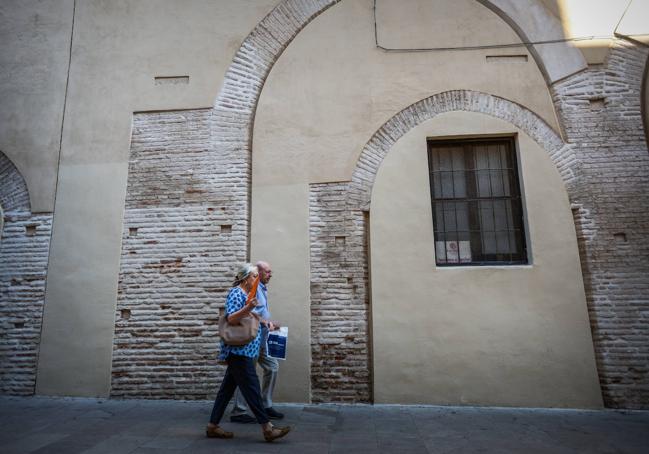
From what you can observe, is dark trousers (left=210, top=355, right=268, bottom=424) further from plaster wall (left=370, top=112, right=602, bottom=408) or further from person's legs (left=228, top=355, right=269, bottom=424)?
plaster wall (left=370, top=112, right=602, bottom=408)

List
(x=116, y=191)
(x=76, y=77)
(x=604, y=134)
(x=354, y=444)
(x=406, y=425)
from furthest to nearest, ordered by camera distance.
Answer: (x=76, y=77) < (x=116, y=191) < (x=604, y=134) < (x=406, y=425) < (x=354, y=444)

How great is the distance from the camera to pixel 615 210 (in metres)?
5.04

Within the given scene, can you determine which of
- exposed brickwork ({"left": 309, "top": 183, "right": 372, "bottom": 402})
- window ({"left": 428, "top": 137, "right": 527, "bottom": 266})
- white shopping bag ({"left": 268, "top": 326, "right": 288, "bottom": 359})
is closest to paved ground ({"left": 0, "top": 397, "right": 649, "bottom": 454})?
exposed brickwork ({"left": 309, "top": 183, "right": 372, "bottom": 402})

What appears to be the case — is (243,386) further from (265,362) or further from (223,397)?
(265,362)

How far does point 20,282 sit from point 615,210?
25.6ft

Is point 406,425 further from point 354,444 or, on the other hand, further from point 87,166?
point 87,166

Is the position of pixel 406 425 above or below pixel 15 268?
below

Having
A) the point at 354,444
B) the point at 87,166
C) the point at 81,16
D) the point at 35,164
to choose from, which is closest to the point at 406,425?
the point at 354,444

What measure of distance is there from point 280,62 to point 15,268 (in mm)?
4648

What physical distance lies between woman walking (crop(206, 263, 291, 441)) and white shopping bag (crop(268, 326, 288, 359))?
699mm

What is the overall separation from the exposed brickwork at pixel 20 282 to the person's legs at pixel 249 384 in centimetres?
358

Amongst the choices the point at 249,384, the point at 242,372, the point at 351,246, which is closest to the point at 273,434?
the point at 249,384

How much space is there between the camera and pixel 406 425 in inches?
156

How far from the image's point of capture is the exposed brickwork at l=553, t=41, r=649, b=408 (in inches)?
184
